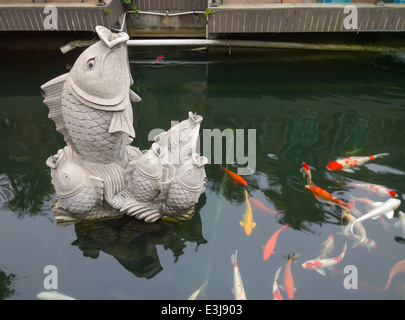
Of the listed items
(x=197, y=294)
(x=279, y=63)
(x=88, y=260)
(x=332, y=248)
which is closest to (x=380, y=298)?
(x=332, y=248)

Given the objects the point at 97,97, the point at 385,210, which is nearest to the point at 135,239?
the point at 97,97

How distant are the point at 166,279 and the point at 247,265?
90cm

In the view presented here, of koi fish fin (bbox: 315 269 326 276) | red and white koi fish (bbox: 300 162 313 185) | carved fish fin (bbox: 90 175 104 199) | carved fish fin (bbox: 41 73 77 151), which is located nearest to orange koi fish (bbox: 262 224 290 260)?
koi fish fin (bbox: 315 269 326 276)

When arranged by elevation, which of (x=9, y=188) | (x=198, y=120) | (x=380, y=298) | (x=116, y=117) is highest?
(x=116, y=117)

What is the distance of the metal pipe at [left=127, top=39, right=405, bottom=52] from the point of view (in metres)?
7.21

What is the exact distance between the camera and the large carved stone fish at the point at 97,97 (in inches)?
122

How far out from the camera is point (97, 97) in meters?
3.23

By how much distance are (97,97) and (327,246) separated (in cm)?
302

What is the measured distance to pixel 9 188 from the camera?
4598 mm

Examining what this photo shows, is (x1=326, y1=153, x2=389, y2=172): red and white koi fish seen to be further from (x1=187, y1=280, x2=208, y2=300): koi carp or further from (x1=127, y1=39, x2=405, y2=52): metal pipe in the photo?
(x1=127, y1=39, x2=405, y2=52): metal pipe

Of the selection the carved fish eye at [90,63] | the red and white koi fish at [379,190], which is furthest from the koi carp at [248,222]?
the carved fish eye at [90,63]

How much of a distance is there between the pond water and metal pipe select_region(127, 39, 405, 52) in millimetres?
294

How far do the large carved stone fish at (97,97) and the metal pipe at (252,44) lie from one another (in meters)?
3.98

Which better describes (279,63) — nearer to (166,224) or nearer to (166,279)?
(166,224)
